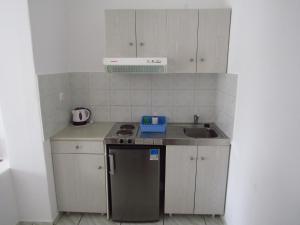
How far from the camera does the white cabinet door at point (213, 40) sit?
1.94m

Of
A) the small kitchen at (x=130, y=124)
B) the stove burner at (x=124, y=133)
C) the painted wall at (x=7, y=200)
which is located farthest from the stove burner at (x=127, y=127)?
the painted wall at (x=7, y=200)

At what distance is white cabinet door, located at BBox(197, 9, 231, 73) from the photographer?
1.94 m

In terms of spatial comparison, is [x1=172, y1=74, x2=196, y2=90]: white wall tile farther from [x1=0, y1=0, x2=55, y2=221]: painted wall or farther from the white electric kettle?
[x1=0, y1=0, x2=55, y2=221]: painted wall

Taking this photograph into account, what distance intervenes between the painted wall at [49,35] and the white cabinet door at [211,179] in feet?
5.43

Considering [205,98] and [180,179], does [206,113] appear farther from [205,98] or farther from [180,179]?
[180,179]

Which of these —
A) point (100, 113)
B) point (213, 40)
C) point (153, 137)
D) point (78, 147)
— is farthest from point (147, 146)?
point (213, 40)

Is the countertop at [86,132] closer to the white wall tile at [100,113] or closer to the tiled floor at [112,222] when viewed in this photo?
the white wall tile at [100,113]

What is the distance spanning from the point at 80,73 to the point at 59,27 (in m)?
0.53

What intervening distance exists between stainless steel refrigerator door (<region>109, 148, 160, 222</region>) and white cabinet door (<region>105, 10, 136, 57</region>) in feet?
3.18

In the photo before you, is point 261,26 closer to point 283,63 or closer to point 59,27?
point 283,63

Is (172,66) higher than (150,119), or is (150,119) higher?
(172,66)

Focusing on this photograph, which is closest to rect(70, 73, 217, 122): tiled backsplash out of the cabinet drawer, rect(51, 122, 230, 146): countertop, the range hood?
rect(51, 122, 230, 146): countertop

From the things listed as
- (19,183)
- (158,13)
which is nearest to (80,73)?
(158,13)

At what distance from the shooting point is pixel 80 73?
2.42 meters
